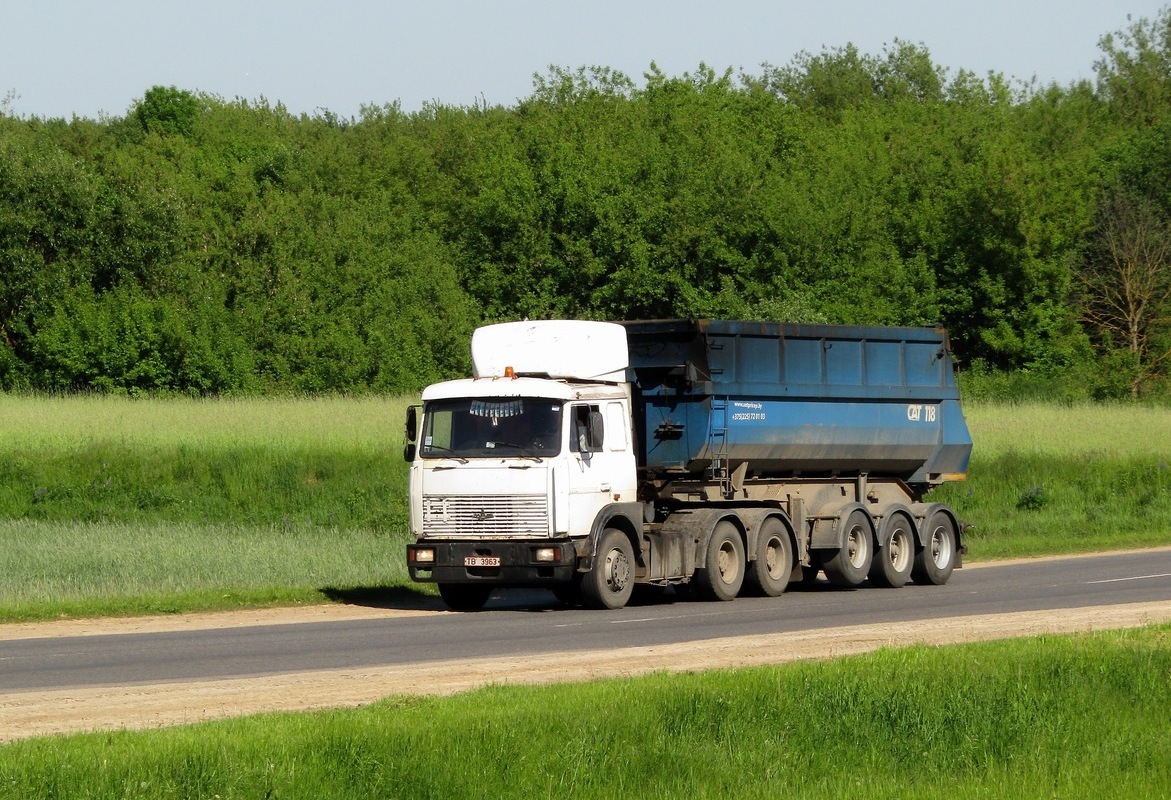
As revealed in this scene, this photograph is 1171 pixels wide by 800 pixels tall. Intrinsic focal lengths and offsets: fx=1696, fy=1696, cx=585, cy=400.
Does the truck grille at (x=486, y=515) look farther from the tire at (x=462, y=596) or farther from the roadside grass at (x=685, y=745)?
the roadside grass at (x=685, y=745)

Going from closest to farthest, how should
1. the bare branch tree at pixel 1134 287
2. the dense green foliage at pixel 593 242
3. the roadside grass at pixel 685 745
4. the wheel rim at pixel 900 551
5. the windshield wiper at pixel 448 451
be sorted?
the roadside grass at pixel 685 745, the windshield wiper at pixel 448 451, the wheel rim at pixel 900 551, the dense green foliage at pixel 593 242, the bare branch tree at pixel 1134 287

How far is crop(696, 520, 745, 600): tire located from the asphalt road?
0.91ft

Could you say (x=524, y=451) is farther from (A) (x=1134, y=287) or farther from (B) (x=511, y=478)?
(A) (x=1134, y=287)

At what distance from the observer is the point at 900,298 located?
73.4 meters

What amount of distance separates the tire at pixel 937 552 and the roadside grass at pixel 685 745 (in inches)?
541

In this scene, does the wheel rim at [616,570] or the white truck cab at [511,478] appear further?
the wheel rim at [616,570]

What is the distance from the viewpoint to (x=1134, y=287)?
67.1 metres

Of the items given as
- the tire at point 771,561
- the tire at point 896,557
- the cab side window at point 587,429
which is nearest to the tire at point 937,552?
the tire at point 896,557

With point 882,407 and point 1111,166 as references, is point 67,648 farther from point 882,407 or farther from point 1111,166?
point 1111,166

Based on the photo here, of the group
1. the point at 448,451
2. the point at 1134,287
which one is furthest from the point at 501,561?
the point at 1134,287

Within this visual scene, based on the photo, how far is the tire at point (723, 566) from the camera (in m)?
23.1

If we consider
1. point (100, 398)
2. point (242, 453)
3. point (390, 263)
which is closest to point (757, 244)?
point (390, 263)

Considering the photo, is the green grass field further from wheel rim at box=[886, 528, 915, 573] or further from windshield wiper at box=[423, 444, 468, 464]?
wheel rim at box=[886, 528, 915, 573]

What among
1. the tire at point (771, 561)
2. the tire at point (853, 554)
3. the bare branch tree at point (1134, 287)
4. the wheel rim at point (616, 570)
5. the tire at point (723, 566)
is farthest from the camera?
the bare branch tree at point (1134, 287)
